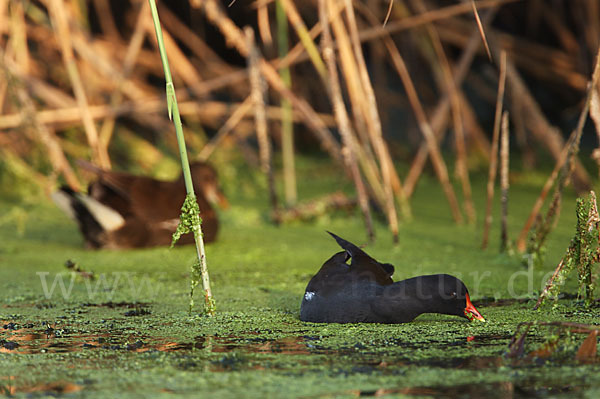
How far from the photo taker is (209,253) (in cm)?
387

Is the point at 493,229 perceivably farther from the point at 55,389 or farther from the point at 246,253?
the point at 55,389

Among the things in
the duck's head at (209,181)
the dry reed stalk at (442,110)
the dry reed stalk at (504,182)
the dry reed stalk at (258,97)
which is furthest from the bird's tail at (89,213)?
the dry reed stalk at (504,182)

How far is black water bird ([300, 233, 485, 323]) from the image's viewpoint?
228cm

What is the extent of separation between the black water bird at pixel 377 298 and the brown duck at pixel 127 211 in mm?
1744

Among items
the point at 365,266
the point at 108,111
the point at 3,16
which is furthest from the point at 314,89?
the point at 365,266

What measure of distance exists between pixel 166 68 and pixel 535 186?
12.1ft

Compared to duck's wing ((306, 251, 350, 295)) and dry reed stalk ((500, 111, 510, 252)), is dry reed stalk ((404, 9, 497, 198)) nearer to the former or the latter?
dry reed stalk ((500, 111, 510, 252))

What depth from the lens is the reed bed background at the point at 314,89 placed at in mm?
3908

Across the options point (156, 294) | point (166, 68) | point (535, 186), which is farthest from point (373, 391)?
point (535, 186)

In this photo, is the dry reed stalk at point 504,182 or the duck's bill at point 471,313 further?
the dry reed stalk at point 504,182

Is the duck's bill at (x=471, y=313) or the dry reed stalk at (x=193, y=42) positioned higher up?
the dry reed stalk at (x=193, y=42)

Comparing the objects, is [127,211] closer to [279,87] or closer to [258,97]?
[258,97]

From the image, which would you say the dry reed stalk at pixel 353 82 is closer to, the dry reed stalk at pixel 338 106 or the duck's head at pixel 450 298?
the dry reed stalk at pixel 338 106

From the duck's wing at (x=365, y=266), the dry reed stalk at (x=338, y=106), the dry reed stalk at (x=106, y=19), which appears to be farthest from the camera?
the dry reed stalk at (x=106, y=19)
